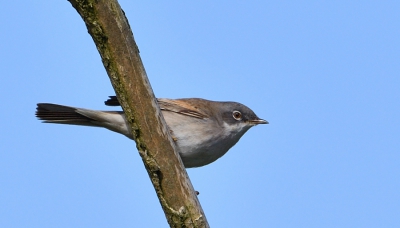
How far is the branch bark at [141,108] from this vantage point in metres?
5.99

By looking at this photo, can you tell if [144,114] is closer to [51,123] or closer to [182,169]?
[182,169]

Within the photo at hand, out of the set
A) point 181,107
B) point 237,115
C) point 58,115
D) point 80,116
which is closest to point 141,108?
point 80,116

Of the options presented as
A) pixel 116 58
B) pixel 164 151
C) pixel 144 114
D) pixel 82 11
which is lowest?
pixel 164 151

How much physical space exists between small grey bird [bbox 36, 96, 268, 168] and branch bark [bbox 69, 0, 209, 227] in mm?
3134

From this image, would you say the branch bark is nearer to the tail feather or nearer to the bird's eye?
the tail feather

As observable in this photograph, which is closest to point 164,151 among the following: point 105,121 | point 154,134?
point 154,134

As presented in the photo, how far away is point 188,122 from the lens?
33.2 feet

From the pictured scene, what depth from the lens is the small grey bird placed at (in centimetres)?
970

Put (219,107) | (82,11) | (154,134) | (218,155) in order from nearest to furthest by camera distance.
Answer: (82,11) → (154,134) → (218,155) → (219,107)

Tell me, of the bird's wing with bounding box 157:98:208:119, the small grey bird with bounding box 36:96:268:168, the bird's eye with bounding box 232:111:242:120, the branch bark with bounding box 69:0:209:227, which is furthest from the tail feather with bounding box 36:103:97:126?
the branch bark with bounding box 69:0:209:227

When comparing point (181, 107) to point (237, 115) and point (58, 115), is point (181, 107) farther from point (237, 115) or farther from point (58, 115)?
point (58, 115)

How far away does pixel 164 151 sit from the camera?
6.45m

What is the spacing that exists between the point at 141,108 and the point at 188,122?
Result: 387cm

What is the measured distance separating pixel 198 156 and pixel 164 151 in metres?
3.50
